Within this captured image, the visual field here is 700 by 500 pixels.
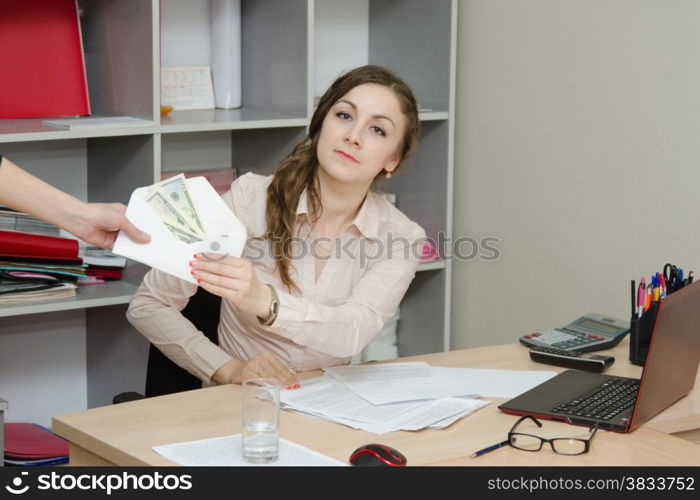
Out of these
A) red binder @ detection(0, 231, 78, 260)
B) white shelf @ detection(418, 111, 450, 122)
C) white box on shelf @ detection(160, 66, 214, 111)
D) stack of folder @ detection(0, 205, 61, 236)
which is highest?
white box on shelf @ detection(160, 66, 214, 111)

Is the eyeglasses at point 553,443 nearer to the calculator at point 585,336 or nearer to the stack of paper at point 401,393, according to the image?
the stack of paper at point 401,393

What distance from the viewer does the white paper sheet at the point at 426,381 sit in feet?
6.26

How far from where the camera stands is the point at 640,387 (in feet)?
5.64

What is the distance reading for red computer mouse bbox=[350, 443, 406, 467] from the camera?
59.1 inches

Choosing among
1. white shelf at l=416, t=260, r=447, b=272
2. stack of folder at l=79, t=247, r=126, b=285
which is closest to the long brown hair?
stack of folder at l=79, t=247, r=126, b=285

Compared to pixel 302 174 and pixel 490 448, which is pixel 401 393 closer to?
pixel 490 448

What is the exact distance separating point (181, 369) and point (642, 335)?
1.05 metres

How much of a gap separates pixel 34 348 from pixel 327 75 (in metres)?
1.36

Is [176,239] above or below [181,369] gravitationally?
above

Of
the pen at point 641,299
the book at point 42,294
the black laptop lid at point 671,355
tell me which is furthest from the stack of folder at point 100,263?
the black laptop lid at point 671,355

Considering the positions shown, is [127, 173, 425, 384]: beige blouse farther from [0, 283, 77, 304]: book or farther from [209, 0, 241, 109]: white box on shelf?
[209, 0, 241, 109]: white box on shelf

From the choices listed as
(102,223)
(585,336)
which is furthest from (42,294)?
(585,336)

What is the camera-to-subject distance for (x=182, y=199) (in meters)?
1.76
